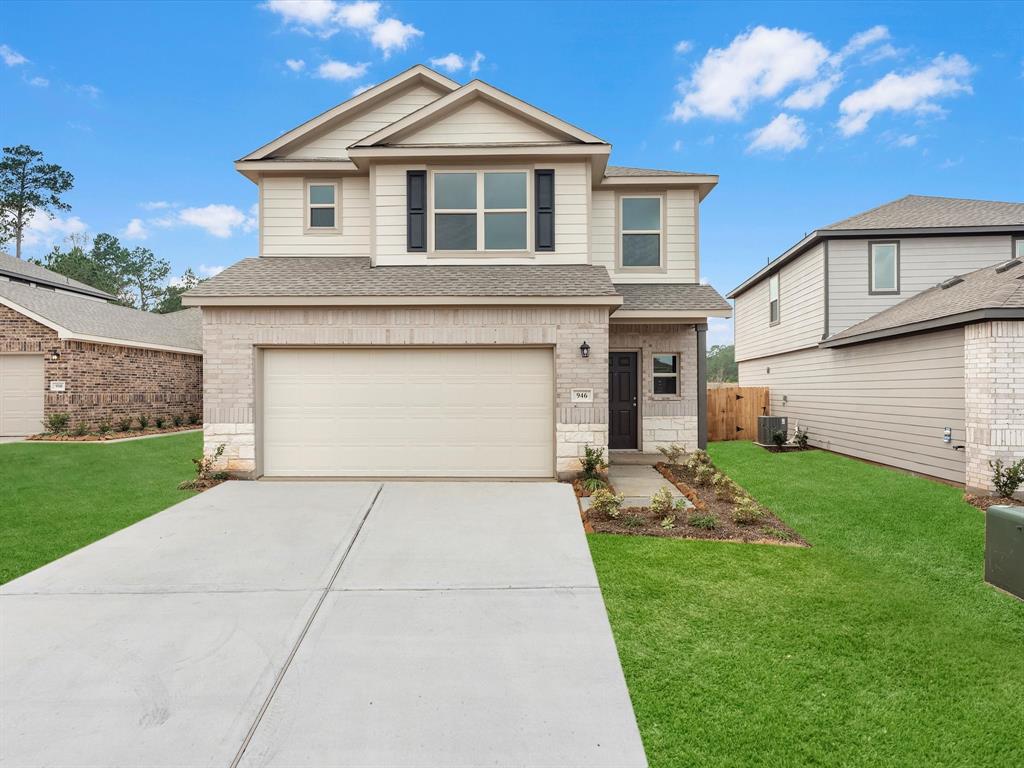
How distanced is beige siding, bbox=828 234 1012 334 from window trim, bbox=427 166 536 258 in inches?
326

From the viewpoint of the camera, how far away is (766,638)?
3545mm

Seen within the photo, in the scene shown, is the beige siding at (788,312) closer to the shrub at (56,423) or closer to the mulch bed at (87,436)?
the mulch bed at (87,436)

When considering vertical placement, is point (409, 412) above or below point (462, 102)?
below

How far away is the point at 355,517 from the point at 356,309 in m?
3.62

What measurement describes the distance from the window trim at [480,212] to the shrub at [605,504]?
477 centimetres

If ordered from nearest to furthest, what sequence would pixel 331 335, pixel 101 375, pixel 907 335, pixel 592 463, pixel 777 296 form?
pixel 592 463
pixel 331 335
pixel 907 335
pixel 101 375
pixel 777 296

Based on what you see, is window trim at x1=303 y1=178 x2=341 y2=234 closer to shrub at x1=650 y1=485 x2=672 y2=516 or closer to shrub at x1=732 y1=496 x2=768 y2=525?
shrub at x1=650 y1=485 x2=672 y2=516

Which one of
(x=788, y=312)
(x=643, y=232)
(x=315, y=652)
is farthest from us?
(x=788, y=312)

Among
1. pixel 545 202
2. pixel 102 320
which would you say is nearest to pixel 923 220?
pixel 545 202

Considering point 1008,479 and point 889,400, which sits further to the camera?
point 889,400

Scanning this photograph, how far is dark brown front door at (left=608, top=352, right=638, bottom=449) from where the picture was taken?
448 inches

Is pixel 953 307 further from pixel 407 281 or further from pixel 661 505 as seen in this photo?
pixel 407 281

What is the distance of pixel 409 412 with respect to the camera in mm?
Result: 8500

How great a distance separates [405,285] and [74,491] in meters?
6.32
